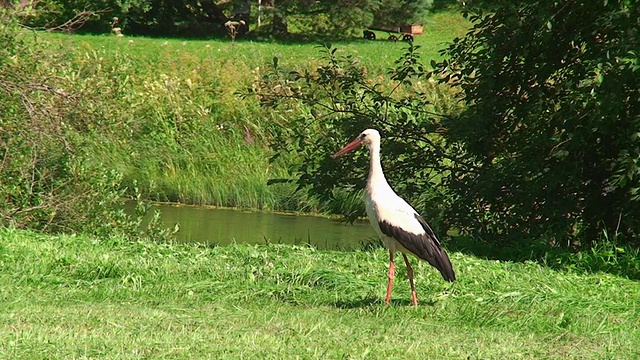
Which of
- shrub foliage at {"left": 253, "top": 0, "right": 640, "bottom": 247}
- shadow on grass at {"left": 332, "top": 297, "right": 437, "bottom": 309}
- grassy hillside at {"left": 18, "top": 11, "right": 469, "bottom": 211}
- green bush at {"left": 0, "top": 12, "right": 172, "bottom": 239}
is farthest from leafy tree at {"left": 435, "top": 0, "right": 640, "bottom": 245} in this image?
grassy hillside at {"left": 18, "top": 11, "right": 469, "bottom": 211}

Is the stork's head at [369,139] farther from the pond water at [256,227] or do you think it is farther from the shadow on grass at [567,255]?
the pond water at [256,227]

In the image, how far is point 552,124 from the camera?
38.5ft

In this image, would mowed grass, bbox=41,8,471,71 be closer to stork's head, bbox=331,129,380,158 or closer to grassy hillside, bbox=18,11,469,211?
grassy hillside, bbox=18,11,469,211

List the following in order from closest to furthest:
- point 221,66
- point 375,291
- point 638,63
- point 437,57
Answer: point 375,291 → point 638,63 → point 221,66 → point 437,57

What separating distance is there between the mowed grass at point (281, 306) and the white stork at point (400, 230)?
28 cm

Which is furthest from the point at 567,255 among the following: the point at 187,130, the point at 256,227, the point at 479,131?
the point at 187,130

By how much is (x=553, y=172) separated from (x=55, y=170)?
20.3 feet

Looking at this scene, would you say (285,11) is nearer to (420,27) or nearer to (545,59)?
(420,27)

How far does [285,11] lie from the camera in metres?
36.0

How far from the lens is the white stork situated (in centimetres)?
841

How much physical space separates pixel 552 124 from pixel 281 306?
16.0 feet

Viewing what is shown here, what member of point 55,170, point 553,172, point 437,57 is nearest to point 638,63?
point 553,172

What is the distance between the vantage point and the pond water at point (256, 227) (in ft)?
52.0

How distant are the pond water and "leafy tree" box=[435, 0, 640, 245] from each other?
3.20 metres
